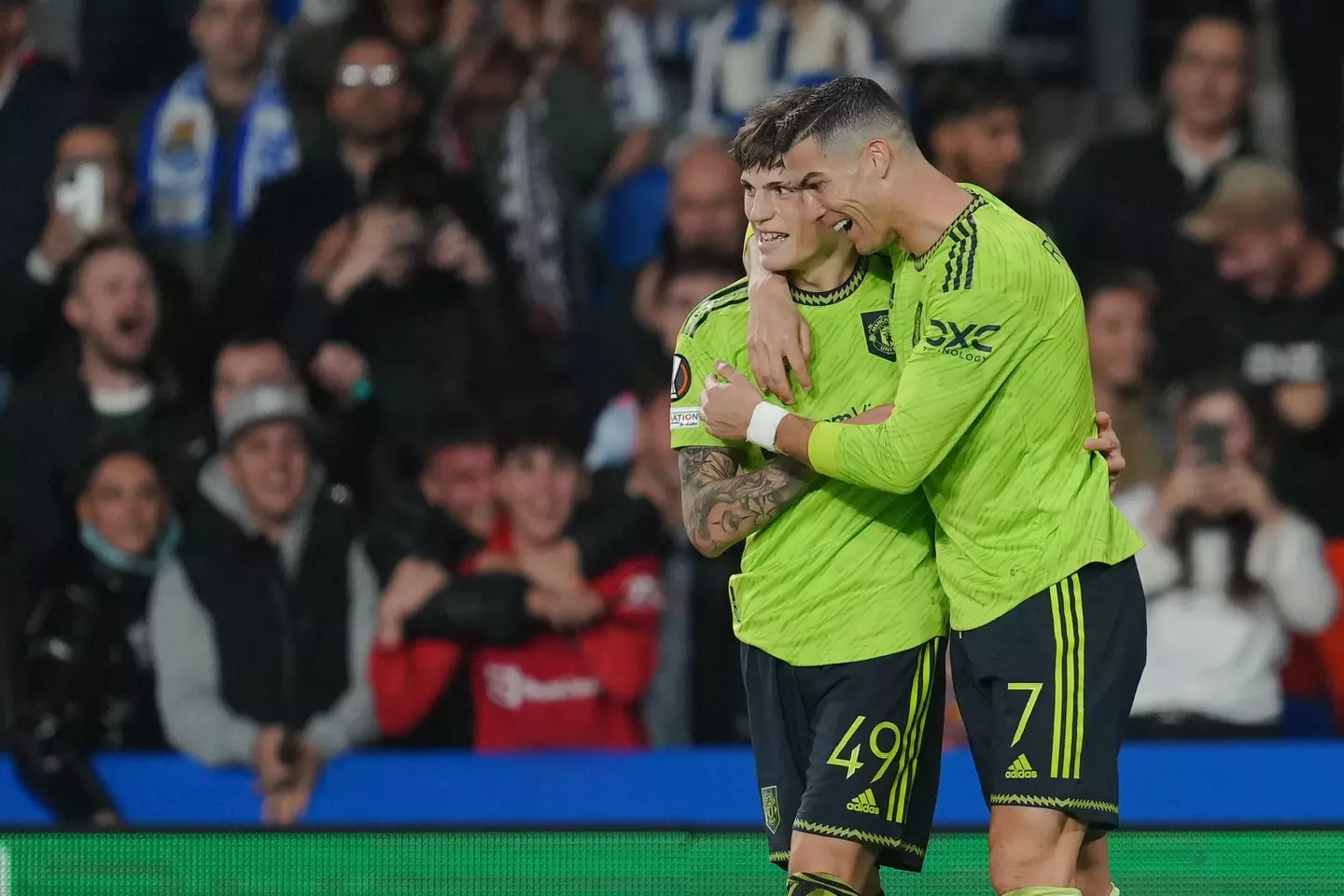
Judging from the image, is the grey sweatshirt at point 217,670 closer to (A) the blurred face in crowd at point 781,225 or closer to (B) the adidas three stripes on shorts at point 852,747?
(B) the adidas three stripes on shorts at point 852,747

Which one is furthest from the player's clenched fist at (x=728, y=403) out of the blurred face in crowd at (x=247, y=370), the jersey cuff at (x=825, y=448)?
the blurred face in crowd at (x=247, y=370)

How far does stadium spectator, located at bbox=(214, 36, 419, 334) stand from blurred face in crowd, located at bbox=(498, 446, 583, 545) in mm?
985

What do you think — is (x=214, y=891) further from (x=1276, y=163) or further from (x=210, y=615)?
(x=1276, y=163)

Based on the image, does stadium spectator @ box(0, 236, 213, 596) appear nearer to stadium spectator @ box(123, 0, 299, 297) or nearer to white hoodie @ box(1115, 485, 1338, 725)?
stadium spectator @ box(123, 0, 299, 297)

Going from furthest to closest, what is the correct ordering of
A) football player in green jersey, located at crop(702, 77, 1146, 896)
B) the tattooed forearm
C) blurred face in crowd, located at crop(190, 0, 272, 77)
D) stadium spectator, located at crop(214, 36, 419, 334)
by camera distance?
blurred face in crowd, located at crop(190, 0, 272, 77)
stadium spectator, located at crop(214, 36, 419, 334)
the tattooed forearm
football player in green jersey, located at crop(702, 77, 1146, 896)

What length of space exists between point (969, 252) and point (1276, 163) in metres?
3.34

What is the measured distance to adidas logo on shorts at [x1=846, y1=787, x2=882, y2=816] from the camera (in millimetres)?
3062

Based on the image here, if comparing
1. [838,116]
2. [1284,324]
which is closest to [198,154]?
[1284,324]

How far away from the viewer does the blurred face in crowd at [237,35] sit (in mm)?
6367

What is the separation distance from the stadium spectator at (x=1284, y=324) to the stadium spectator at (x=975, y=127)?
2.19 ft

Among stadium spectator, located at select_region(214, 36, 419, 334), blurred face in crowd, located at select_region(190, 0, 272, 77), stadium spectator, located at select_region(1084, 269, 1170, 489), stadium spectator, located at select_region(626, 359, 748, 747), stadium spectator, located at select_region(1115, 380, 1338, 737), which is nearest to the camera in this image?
stadium spectator, located at select_region(1115, 380, 1338, 737)

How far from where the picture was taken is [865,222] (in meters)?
3.03

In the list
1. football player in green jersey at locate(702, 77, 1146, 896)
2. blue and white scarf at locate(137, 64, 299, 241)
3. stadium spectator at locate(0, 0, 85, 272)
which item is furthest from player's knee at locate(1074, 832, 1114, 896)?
stadium spectator at locate(0, 0, 85, 272)

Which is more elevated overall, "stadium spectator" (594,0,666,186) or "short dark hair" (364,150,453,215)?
"stadium spectator" (594,0,666,186)
